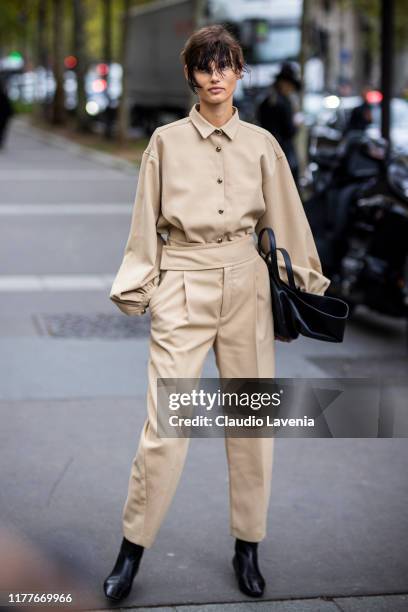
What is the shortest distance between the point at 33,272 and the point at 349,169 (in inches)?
146

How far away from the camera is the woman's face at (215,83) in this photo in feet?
13.0

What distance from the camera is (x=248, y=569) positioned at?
4328 mm

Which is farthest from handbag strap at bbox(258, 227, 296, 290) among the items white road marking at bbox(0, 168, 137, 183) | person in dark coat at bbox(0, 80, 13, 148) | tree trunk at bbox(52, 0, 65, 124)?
tree trunk at bbox(52, 0, 65, 124)

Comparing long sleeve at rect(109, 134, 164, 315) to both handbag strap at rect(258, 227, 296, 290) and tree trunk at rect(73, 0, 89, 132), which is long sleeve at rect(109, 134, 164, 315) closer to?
handbag strap at rect(258, 227, 296, 290)

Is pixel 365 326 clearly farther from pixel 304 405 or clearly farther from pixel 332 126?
pixel 332 126

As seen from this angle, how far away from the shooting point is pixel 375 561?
4598mm

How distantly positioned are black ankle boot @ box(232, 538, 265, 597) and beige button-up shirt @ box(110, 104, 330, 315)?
933 millimetres

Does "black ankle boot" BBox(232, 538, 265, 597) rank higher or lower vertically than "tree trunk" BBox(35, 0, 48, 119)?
higher

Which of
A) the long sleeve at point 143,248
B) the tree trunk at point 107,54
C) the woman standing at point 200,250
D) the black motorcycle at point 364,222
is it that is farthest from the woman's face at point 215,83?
the tree trunk at point 107,54

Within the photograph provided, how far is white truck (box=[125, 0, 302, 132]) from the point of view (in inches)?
1170

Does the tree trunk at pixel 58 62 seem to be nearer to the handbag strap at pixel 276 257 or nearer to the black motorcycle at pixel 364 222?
the black motorcycle at pixel 364 222

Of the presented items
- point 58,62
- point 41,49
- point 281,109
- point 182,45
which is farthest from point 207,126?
point 41,49

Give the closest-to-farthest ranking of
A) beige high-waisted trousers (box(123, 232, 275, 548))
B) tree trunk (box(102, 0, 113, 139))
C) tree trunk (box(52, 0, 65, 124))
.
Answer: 1. beige high-waisted trousers (box(123, 232, 275, 548))
2. tree trunk (box(102, 0, 113, 139))
3. tree trunk (box(52, 0, 65, 124))

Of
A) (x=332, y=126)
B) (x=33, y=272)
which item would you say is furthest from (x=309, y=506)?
(x=332, y=126)
